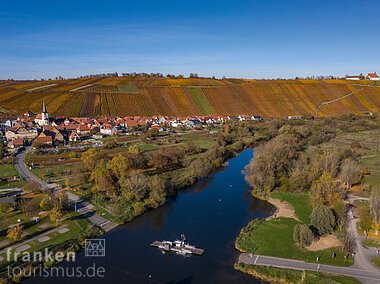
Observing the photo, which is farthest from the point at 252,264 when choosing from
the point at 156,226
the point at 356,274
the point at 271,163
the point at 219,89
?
the point at 219,89

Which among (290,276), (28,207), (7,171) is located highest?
(7,171)

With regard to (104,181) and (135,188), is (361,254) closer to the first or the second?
(135,188)

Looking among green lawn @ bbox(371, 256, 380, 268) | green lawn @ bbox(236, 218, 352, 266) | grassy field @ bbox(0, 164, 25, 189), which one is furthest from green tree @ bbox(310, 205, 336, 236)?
grassy field @ bbox(0, 164, 25, 189)

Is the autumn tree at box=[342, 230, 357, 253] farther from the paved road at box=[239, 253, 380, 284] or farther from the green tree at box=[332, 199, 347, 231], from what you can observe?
the green tree at box=[332, 199, 347, 231]

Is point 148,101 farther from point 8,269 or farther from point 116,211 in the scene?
point 8,269

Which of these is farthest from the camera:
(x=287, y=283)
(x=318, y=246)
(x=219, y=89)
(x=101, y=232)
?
(x=219, y=89)

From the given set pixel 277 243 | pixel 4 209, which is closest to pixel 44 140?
pixel 4 209

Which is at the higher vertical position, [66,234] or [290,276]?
[66,234]
